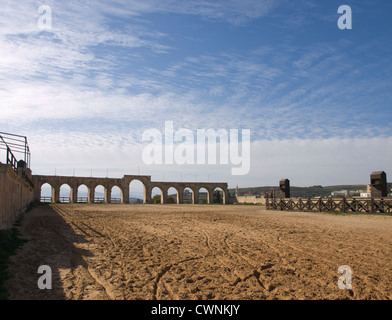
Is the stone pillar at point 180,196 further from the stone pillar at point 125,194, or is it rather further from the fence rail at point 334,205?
the fence rail at point 334,205

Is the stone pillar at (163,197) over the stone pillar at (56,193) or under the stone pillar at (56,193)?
under

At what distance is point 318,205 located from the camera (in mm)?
20844

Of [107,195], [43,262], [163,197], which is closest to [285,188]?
[163,197]

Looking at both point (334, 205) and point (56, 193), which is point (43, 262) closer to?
point (334, 205)

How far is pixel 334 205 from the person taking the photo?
19578 millimetres

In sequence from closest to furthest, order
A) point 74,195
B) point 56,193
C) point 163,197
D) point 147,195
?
point 56,193, point 74,195, point 147,195, point 163,197

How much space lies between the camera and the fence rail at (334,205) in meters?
16.9

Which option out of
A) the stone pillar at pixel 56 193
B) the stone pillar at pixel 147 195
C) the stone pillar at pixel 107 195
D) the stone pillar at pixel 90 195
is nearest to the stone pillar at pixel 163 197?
the stone pillar at pixel 147 195

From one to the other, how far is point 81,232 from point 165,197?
102 ft

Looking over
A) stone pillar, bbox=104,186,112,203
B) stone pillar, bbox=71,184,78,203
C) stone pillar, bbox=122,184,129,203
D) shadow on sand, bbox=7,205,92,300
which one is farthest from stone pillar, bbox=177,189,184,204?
shadow on sand, bbox=7,205,92,300

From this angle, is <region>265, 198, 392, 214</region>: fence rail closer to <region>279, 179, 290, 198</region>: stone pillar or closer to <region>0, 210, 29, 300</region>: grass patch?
<region>279, 179, 290, 198</region>: stone pillar
